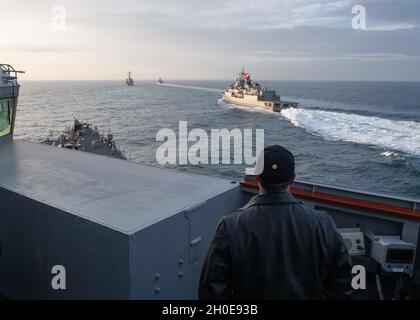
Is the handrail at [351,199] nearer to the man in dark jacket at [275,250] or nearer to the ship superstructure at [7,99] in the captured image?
the man in dark jacket at [275,250]

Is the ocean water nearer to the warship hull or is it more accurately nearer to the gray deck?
the warship hull

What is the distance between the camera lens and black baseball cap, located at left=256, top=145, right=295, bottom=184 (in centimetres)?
236

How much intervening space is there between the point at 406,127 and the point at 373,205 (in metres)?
57.6

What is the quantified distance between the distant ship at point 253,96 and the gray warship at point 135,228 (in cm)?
6974

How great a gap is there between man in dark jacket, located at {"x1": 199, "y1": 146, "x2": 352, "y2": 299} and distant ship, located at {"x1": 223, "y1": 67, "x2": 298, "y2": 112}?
73.0 m

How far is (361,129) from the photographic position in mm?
55500

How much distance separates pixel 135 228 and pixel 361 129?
57308 millimetres

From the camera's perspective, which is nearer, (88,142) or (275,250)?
(275,250)

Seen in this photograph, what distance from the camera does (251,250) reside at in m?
2.29

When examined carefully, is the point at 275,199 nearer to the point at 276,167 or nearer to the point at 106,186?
the point at 276,167

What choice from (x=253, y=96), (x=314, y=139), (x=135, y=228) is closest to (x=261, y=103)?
(x=253, y=96)

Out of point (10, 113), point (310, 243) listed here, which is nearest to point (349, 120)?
point (10, 113)
